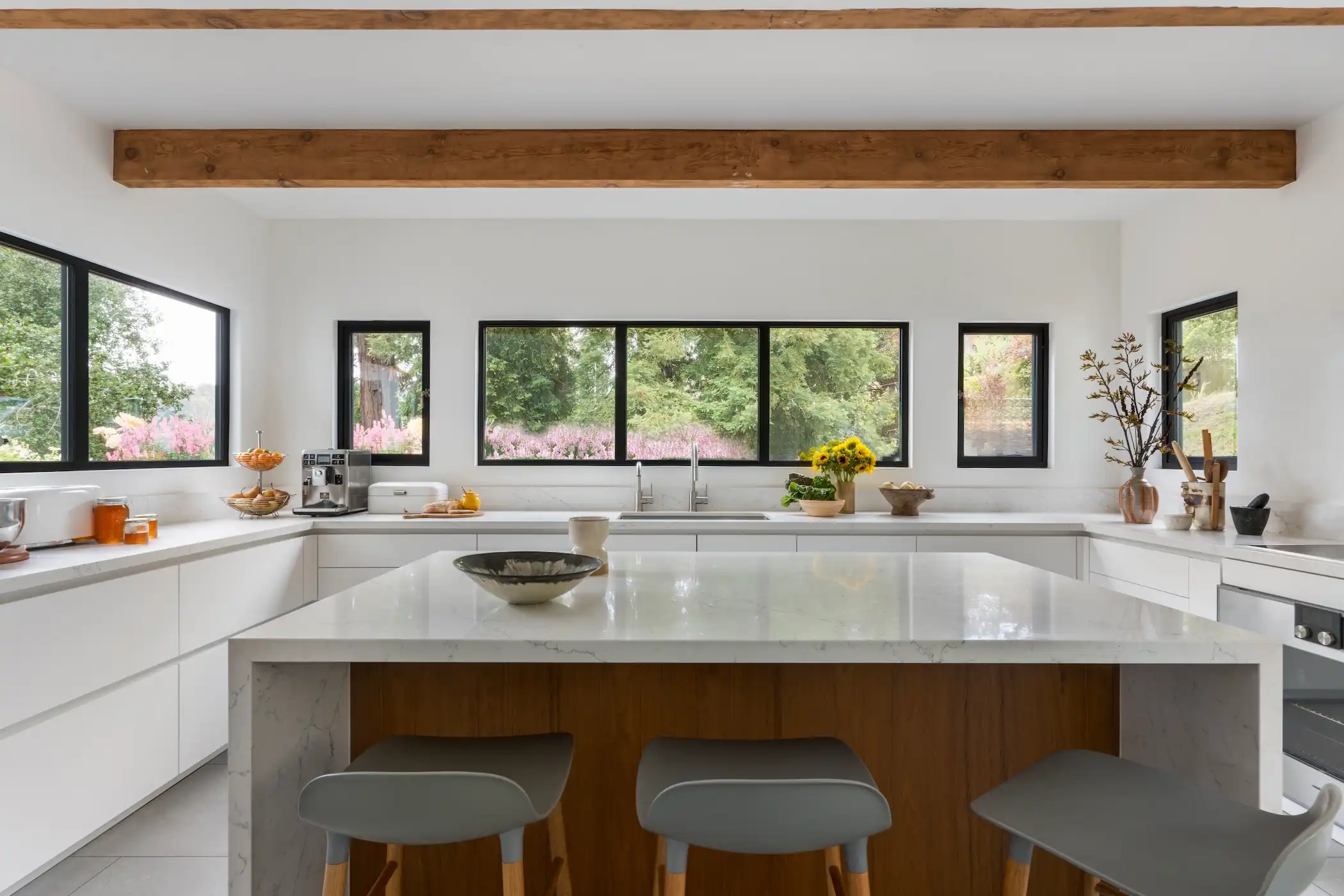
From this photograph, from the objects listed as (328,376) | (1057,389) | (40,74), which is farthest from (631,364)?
(40,74)

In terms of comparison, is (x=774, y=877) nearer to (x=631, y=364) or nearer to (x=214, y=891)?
(x=214, y=891)

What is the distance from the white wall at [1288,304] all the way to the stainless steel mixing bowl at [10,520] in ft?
14.3

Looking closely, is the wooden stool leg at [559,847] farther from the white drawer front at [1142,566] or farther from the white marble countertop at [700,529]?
the white drawer front at [1142,566]

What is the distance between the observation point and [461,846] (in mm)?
1567

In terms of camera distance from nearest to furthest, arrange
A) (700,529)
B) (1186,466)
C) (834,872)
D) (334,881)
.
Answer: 1. (334,881)
2. (834,872)
3. (1186,466)
4. (700,529)

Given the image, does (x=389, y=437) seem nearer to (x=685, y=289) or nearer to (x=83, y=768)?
(x=685, y=289)


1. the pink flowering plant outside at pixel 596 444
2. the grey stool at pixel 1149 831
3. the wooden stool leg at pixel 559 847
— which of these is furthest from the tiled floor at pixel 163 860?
the pink flowering plant outside at pixel 596 444

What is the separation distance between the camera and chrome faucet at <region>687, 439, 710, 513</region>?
407 cm

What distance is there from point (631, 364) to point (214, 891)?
118 inches

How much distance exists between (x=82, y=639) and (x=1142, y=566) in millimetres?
3780

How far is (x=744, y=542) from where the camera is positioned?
3510 mm

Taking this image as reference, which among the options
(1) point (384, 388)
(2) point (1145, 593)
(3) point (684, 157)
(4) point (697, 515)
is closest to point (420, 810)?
(3) point (684, 157)

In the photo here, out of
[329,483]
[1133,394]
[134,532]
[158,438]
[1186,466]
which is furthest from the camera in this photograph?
[1133,394]

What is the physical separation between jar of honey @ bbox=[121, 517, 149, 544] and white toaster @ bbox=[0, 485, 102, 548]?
0.35 feet
